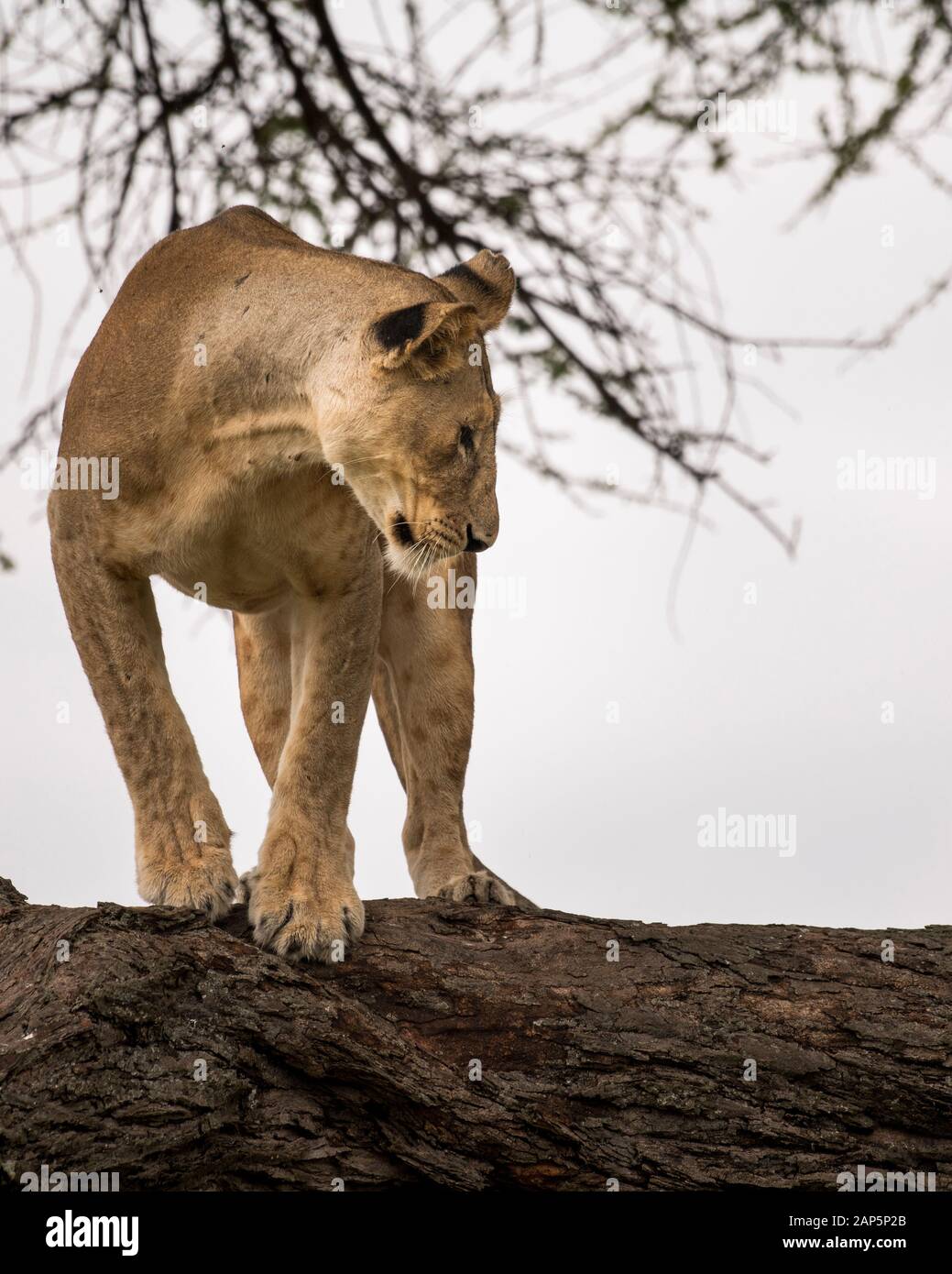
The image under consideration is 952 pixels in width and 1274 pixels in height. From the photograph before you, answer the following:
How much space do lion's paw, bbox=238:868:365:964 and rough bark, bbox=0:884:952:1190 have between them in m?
0.07

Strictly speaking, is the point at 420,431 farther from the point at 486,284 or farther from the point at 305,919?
the point at 305,919

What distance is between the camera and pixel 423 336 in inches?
180

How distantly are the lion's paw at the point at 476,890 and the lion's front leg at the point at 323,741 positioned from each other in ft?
2.21

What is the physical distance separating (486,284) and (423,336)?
84 centimetres

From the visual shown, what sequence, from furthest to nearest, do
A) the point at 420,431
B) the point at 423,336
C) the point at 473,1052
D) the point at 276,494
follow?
1. the point at 276,494
2. the point at 420,431
3. the point at 423,336
4. the point at 473,1052

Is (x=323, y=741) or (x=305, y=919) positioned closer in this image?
(x=305, y=919)

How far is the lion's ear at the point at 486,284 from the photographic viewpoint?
5316 mm

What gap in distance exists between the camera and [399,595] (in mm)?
6074

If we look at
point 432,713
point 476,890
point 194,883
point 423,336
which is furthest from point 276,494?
point 476,890

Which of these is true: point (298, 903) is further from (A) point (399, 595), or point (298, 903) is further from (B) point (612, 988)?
(A) point (399, 595)

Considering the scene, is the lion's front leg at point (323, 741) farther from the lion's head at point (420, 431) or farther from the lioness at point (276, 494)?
the lion's head at point (420, 431)

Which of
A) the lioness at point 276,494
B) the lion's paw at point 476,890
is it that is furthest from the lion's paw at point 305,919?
the lion's paw at point 476,890
